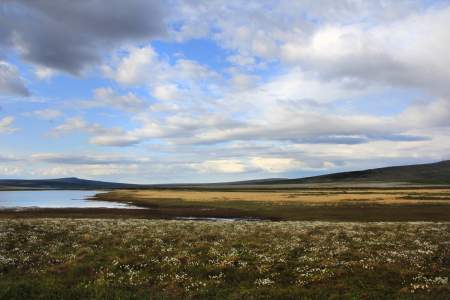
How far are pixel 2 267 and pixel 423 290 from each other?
21.3 m

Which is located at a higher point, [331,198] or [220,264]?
[220,264]

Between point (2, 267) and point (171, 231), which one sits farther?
point (171, 231)

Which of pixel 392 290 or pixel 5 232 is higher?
pixel 5 232

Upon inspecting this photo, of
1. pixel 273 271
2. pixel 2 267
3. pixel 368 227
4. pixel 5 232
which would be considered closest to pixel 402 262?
pixel 273 271

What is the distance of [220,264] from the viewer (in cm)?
2339

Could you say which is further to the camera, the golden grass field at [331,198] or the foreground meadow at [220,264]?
the golden grass field at [331,198]

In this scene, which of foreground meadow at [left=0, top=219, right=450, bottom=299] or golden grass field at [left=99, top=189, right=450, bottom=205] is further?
golden grass field at [left=99, top=189, right=450, bottom=205]

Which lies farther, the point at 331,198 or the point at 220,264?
the point at 331,198

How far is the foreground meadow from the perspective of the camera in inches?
744

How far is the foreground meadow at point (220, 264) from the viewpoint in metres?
18.9

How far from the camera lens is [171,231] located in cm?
3772

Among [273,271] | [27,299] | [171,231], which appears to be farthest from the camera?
[171,231]

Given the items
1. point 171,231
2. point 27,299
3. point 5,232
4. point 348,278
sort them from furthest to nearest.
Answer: point 171,231 < point 5,232 < point 348,278 < point 27,299

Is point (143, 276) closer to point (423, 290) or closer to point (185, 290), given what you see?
point (185, 290)
